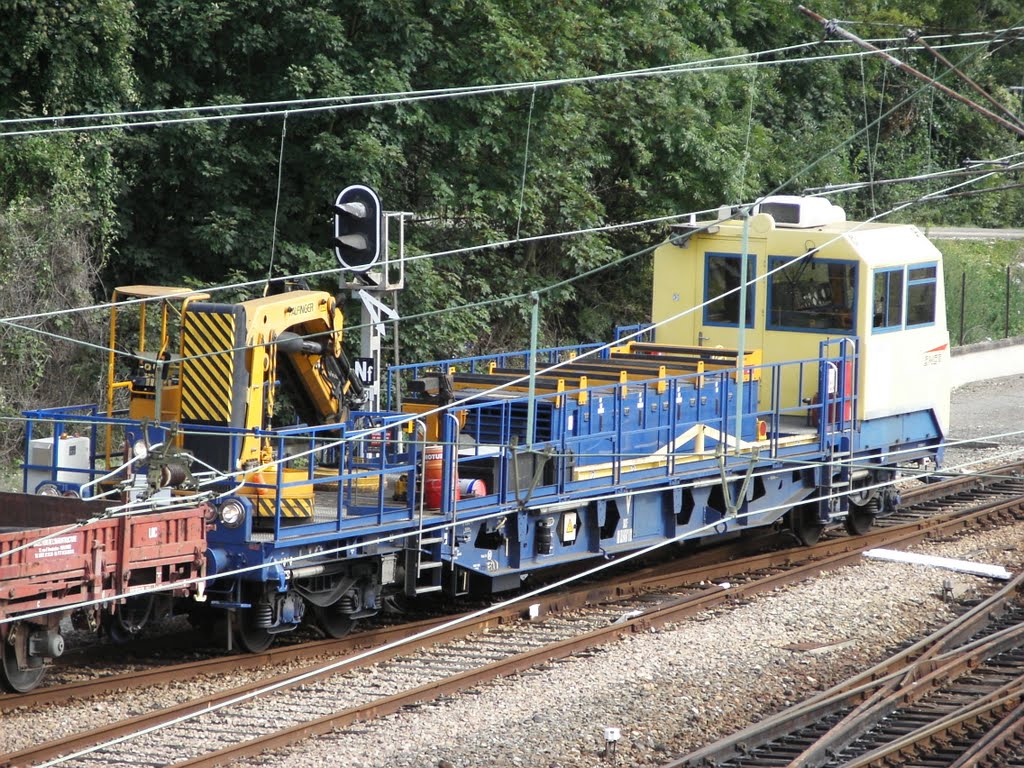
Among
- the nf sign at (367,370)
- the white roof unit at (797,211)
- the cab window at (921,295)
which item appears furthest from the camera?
the cab window at (921,295)

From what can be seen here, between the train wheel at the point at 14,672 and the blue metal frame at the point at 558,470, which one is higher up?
the blue metal frame at the point at 558,470

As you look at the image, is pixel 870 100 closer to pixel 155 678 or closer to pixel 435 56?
pixel 435 56

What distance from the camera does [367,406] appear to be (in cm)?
1353

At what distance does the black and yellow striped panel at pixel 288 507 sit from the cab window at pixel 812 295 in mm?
6823

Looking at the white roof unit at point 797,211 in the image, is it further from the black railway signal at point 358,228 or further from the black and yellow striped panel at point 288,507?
the black and yellow striped panel at point 288,507

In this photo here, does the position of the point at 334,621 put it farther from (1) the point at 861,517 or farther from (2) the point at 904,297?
(2) the point at 904,297

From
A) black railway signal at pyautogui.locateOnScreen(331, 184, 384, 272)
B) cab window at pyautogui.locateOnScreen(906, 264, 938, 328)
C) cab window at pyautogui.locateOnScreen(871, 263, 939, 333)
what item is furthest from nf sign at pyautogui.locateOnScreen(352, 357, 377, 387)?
cab window at pyautogui.locateOnScreen(906, 264, 938, 328)

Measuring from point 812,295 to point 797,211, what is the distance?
3.39ft

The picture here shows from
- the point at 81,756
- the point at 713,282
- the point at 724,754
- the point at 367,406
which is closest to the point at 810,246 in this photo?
the point at 713,282

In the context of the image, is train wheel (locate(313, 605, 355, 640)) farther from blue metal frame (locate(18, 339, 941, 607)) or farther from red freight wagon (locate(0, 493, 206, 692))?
red freight wagon (locate(0, 493, 206, 692))

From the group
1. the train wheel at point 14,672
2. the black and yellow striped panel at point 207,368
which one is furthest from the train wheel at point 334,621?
the train wheel at point 14,672

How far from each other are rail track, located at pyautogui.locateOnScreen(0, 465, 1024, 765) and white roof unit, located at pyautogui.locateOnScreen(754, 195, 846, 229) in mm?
3888

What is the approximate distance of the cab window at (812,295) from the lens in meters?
16.5

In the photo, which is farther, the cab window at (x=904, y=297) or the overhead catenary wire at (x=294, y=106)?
the cab window at (x=904, y=297)
